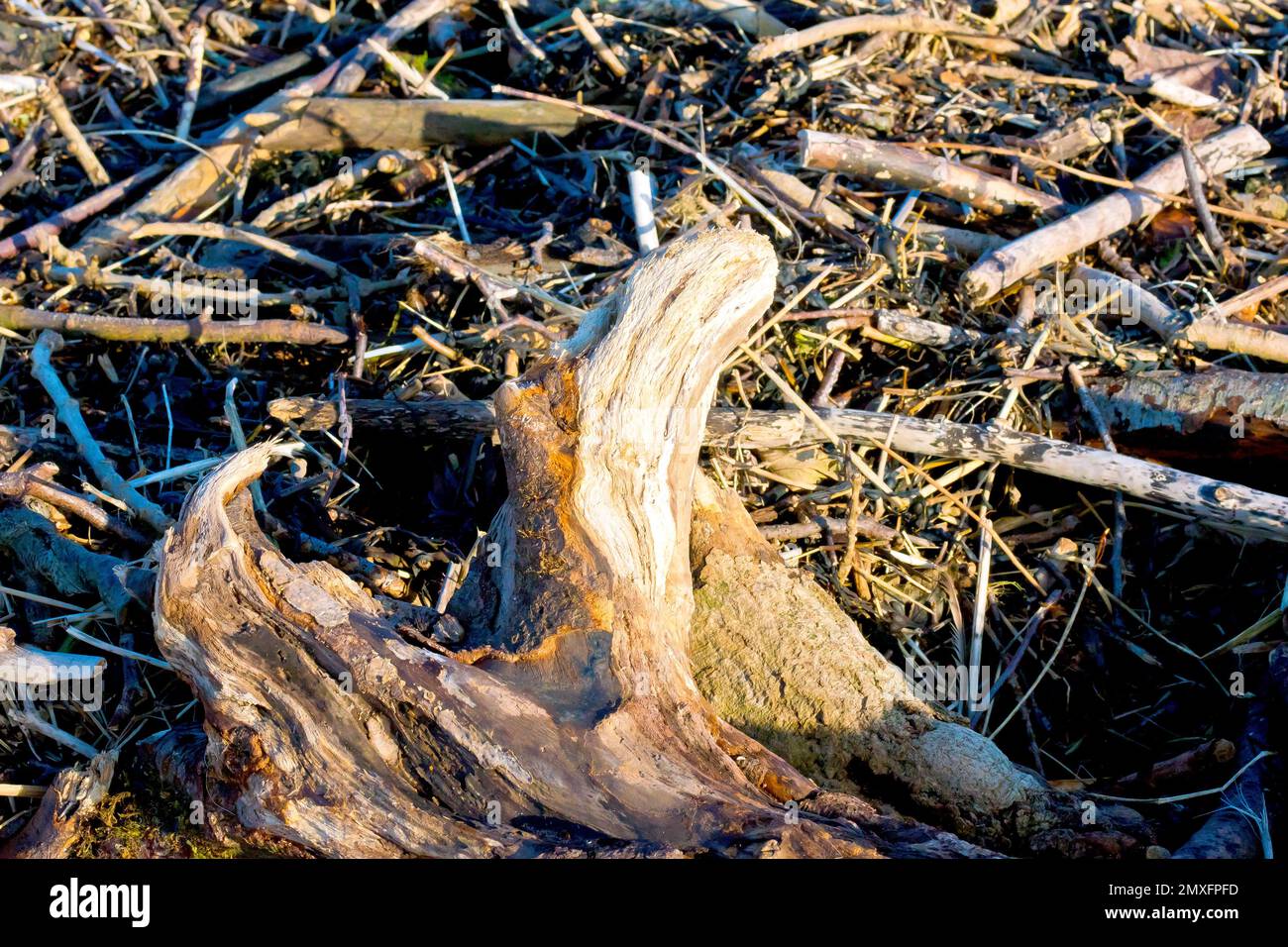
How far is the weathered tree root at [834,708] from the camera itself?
10.7 feet

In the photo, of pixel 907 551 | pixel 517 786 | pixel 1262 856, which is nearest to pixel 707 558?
pixel 907 551

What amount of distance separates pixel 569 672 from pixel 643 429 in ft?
2.37

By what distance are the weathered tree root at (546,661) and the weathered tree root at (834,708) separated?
283mm

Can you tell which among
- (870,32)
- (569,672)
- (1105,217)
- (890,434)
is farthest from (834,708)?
(870,32)

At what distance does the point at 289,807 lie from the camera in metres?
2.80

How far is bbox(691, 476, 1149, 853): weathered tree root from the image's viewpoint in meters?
3.25

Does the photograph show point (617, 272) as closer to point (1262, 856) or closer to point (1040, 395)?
point (1040, 395)

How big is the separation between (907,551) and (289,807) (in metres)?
2.37

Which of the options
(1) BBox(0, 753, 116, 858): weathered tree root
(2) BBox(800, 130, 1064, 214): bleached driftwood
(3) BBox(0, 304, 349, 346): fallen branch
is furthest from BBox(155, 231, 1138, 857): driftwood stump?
(2) BBox(800, 130, 1064, 214): bleached driftwood

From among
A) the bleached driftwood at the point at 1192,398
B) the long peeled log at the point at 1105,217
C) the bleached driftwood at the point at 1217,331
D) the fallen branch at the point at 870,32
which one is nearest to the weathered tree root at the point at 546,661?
the long peeled log at the point at 1105,217

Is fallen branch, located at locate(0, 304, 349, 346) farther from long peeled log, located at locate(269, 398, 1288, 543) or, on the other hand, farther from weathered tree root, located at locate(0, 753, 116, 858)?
weathered tree root, located at locate(0, 753, 116, 858)

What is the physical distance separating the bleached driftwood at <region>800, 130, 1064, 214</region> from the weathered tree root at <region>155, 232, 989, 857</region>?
1.99m

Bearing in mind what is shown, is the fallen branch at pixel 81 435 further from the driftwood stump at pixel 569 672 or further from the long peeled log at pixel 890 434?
the driftwood stump at pixel 569 672

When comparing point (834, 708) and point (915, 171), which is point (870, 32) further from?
point (834, 708)
